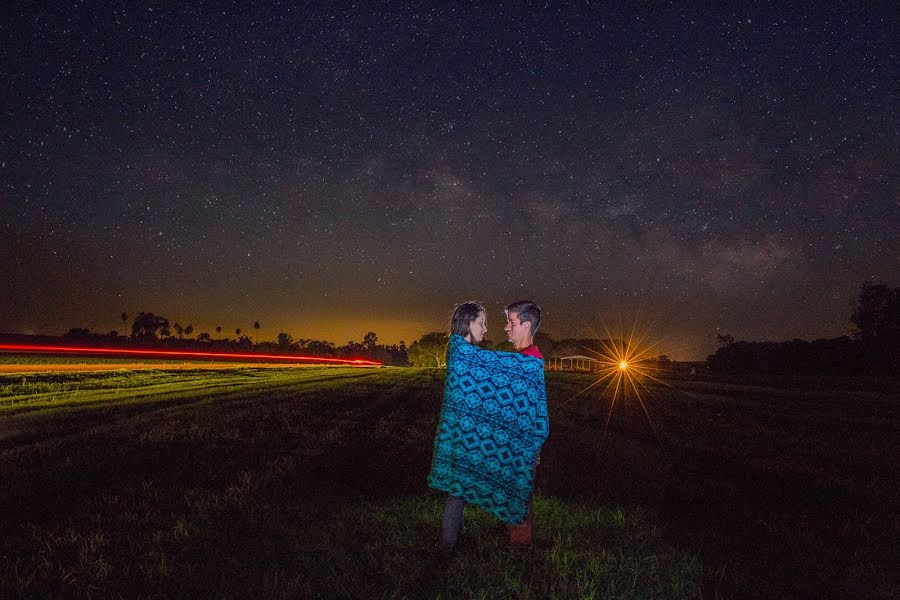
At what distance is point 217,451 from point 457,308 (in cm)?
592

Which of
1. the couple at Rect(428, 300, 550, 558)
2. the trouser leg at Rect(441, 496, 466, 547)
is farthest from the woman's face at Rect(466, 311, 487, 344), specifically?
the trouser leg at Rect(441, 496, 466, 547)

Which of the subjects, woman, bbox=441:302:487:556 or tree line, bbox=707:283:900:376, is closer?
woman, bbox=441:302:487:556

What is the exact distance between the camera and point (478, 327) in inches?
166

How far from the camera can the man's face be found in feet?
14.0

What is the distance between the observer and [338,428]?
11094 mm

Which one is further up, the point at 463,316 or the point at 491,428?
the point at 463,316

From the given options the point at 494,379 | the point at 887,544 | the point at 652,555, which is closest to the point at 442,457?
the point at 494,379

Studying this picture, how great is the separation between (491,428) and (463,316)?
941 millimetres

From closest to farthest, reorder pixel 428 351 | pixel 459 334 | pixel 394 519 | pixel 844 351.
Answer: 1. pixel 459 334
2. pixel 394 519
3. pixel 844 351
4. pixel 428 351

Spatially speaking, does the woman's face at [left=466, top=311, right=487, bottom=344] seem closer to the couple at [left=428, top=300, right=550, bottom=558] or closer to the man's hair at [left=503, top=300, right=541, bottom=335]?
the couple at [left=428, top=300, right=550, bottom=558]

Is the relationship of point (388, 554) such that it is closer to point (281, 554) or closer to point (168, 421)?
point (281, 554)

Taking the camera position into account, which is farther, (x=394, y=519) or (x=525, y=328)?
(x=394, y=519)

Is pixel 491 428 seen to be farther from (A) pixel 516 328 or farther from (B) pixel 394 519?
(B) pixel 394 519

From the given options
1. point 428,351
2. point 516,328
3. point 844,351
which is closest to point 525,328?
point 516,328
